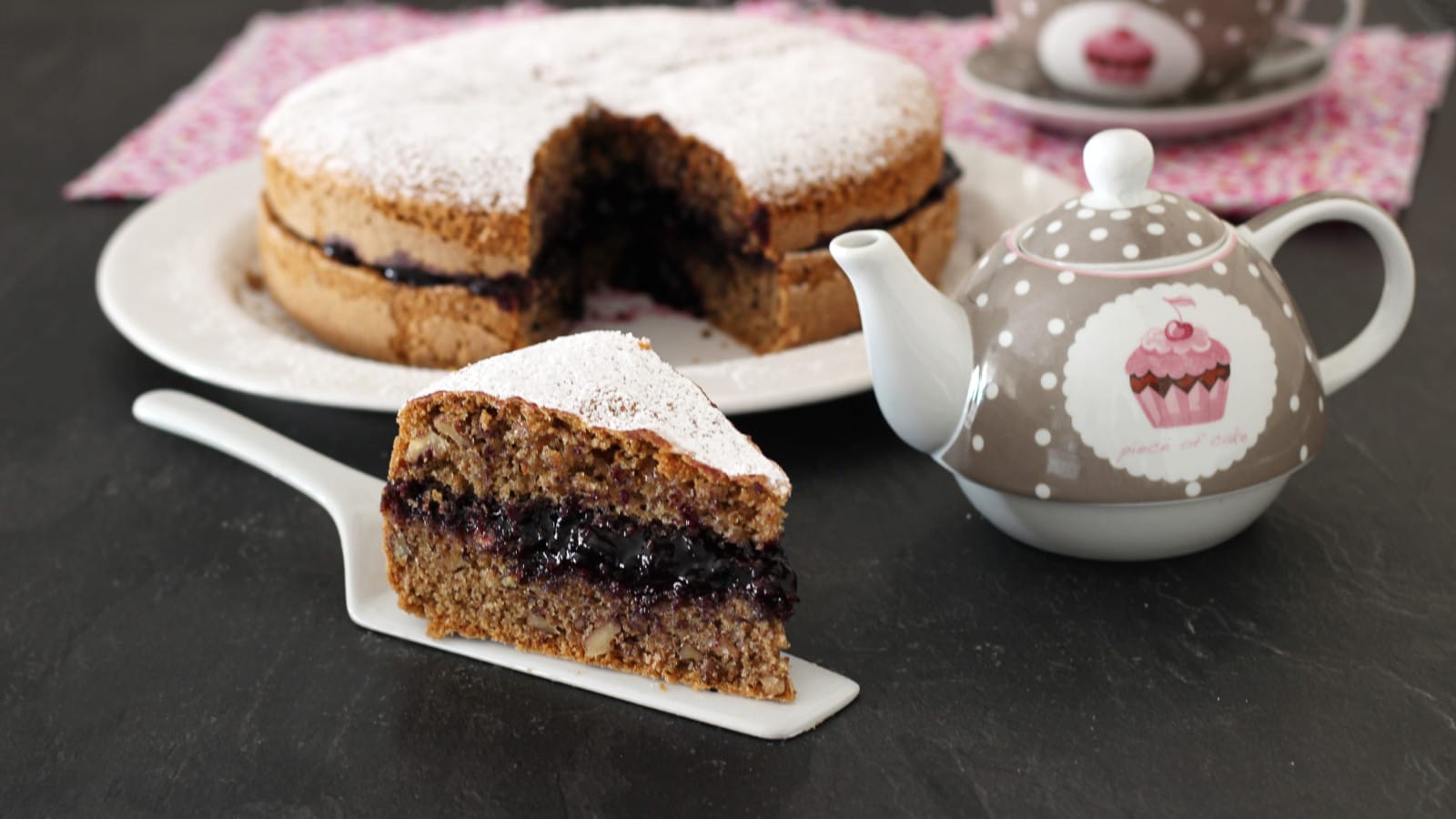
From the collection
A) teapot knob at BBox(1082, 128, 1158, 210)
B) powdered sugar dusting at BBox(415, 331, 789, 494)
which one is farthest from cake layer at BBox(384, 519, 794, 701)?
teapot knob at BBox(1082, 128, 1158, 210)

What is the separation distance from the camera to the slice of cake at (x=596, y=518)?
4.87 ft

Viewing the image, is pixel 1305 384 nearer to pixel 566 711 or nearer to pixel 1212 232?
pixel 1212 232

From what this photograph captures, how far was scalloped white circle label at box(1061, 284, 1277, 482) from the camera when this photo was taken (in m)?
1.53

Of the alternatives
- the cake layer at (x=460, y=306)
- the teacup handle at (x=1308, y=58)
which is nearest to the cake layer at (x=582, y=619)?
the cake layer at (x=460, y=306)

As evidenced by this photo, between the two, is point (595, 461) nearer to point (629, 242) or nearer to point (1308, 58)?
point (629, 242)

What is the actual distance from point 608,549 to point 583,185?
1223 millimetres

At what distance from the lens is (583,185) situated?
2.64m

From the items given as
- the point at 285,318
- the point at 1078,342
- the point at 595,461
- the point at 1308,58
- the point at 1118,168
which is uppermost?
the point at 1118,168

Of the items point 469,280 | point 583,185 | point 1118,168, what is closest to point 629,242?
point 583,185

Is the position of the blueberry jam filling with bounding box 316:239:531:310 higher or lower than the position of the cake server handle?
higher

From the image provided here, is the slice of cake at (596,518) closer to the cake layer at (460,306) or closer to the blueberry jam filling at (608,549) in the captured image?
the blueberry jam filling at (608,549)

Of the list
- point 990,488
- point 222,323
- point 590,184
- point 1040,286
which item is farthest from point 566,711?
point 590,184

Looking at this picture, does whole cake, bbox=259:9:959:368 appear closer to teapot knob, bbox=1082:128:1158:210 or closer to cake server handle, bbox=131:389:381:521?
cake server handle, bbox=131:389:381:521

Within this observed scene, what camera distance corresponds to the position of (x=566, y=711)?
1.50 meters
